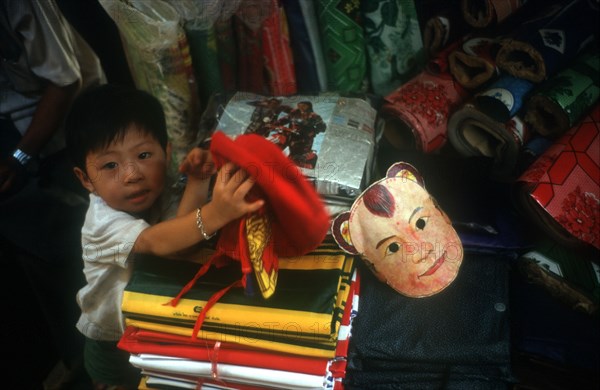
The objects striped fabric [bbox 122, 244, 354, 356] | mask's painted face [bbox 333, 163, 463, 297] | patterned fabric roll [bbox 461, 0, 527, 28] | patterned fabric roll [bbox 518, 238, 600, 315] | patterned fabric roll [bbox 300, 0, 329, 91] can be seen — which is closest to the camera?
striped fabric [bbox 122, 244, 354, 356]

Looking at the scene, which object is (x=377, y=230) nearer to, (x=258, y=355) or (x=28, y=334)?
(x=258, y=355)

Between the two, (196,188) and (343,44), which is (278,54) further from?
(196,188)

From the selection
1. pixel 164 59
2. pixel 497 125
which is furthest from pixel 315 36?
pixel 497 125

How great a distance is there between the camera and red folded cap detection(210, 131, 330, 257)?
77cm

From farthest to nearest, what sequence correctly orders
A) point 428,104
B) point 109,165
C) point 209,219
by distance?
1. point 428,104
2. point 109,165
3. point 209,219

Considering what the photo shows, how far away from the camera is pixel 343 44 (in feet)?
4.60

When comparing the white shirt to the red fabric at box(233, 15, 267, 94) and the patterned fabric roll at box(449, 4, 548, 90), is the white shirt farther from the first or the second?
the patterned fabric roll at box(449, 4, 548, 90)

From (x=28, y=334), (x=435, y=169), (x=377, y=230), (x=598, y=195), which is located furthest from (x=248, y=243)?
(x=28, y=334)

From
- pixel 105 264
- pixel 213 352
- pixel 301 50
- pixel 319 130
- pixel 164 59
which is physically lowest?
pixel 213 352

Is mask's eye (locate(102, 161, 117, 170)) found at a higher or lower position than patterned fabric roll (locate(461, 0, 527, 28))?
lower

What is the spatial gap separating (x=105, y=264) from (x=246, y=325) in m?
0.41

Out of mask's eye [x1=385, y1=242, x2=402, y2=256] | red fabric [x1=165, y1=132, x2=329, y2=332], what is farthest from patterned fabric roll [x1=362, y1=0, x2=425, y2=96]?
red fabric [x1=165, y1=132, x2=329, y2=332]

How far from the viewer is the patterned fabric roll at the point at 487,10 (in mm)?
1262

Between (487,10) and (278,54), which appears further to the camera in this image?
(278,54)
